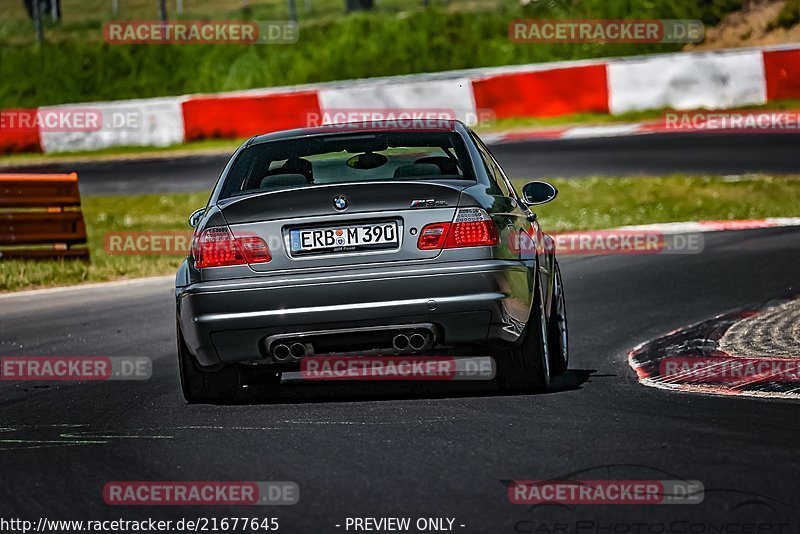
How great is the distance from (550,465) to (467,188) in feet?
6.37

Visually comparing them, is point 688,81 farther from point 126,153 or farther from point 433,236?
point 433,236

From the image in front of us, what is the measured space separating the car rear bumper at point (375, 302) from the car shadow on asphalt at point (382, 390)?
1.56ft

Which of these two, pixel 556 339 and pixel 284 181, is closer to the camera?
pixel 284 181

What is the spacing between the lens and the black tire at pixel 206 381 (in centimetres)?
745

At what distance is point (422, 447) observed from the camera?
20.1ft

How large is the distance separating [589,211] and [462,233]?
10.8 meters

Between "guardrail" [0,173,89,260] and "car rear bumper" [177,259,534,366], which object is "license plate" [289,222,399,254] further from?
"guardrail" [0,173,89,260]

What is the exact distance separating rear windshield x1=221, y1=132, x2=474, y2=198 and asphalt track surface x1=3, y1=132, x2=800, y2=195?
1193 centimetres

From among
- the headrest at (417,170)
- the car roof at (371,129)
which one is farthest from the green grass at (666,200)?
the headrest at (417,170)

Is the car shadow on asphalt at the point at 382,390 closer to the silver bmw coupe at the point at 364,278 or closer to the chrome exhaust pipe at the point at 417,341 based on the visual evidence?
the silver bmw coupe at the point at 364,278

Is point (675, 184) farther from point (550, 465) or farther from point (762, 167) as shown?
point (550, 465)

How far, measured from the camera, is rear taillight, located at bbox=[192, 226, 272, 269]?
7.13 m

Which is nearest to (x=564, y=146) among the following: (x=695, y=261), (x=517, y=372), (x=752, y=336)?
(x=695, y=261)

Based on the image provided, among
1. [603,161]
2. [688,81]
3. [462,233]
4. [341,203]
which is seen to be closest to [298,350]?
[341,203]
